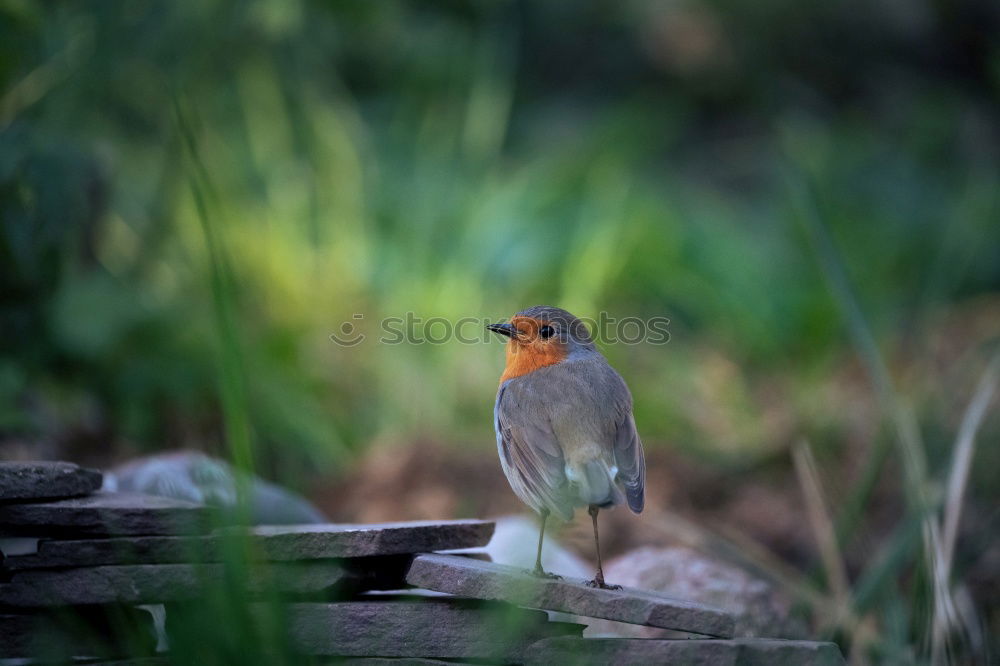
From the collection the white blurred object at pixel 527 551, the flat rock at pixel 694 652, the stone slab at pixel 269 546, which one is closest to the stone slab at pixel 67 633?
the stone slab at pixel 269 546

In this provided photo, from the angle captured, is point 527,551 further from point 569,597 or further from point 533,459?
point 569,597

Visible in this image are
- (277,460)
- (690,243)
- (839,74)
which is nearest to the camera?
(277,460)

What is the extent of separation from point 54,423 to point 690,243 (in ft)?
14.8

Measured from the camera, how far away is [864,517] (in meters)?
4.88

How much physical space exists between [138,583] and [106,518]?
0.53 feet

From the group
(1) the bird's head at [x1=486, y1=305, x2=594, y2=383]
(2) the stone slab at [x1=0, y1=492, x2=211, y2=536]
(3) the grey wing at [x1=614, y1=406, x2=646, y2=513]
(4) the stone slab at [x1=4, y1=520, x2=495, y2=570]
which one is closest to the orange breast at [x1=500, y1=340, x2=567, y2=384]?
(1) the bird's head at [x1=486, y1=305, x2=594, y2=383]

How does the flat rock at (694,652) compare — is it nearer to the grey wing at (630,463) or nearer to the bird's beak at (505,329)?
the grey wing at (630,463)

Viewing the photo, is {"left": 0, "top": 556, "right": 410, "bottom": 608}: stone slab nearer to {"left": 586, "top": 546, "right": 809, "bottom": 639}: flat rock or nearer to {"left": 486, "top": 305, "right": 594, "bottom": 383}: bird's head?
{"left": 486, "top": 305, "right": 594, "bottom": 383}: bird's head

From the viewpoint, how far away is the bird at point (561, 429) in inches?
95.6

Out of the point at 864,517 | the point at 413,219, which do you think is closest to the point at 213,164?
the point at 413,219

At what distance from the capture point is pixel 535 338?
9.32 feet

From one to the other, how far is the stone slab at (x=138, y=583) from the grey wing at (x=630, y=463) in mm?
657

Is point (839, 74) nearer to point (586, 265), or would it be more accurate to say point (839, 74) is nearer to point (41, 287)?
point (586, 265)

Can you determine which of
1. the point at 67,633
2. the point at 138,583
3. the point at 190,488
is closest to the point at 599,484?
the point at 138,583
